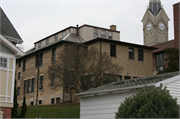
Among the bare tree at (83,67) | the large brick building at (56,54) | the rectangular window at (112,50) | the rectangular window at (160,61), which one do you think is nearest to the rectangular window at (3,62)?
the bare tree at (83,67)

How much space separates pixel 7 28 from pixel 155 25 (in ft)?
344

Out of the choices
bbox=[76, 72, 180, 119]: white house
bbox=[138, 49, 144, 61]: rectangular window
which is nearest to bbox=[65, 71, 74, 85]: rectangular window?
bbox=[138, 49, 144, 61]: rectangular window

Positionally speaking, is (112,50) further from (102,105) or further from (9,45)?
(102,105)

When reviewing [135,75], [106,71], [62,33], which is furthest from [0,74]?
[62,33]

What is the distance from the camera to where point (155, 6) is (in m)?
126

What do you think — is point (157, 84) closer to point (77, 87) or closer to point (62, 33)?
point (77, 87)

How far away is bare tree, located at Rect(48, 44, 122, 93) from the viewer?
3331 centimetres

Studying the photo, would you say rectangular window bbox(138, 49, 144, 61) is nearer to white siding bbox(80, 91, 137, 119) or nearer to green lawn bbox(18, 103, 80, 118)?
green lawn bbox(18, 103, 80, 118)

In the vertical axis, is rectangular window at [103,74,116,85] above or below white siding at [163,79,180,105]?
above

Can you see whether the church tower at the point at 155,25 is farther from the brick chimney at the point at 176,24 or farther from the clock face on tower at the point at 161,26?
the brick chimney at the point at 176,24

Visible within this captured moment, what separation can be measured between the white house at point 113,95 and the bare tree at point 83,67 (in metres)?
15.9

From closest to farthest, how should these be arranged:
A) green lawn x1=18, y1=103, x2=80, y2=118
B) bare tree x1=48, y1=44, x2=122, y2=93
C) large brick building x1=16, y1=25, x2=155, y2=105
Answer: green lawn x1=18, y1=103, x2=80, y2=118 → bare tree x1=48, y1=44, x2=122, y2=93 → large brick building x1=16, y1=25, x2=155, y2=105

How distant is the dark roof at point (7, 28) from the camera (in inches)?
772

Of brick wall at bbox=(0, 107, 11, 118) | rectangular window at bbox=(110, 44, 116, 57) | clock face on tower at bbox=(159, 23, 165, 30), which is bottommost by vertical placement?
brick wall at bbox=(0, 107, 11, 118)
